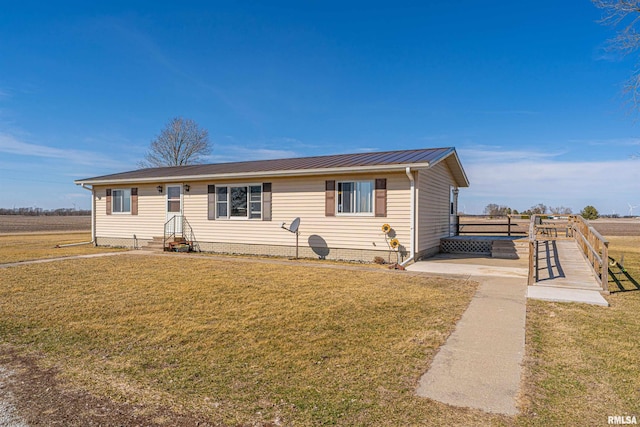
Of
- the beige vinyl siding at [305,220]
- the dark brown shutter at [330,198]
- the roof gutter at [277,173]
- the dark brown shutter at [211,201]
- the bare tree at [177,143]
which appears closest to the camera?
the roof gutter at [277,173]

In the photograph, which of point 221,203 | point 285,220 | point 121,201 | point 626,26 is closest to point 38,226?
point 121,201

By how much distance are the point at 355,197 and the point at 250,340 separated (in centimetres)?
798

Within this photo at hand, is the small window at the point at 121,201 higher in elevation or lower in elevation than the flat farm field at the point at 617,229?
higher

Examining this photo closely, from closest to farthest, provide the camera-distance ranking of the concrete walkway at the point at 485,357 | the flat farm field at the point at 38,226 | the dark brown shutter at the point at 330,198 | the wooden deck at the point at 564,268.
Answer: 1. the concrete walkway at the point at 485,357
2. the wooden deck at the point at 564,268
3. the dark brown shutter at the point at 330,198
4. the flat farm field at the point at 38,226

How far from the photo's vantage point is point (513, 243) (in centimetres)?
1267

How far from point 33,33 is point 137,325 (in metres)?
15.8

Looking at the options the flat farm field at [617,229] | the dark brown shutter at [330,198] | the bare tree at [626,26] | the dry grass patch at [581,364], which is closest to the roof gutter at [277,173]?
the dark brown shutter at [330,198]

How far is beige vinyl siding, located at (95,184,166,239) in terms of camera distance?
1507cm

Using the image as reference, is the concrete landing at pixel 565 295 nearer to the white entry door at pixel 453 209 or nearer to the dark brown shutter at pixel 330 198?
the dark brown shutter at pixel 330 198

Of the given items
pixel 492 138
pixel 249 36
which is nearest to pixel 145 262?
pixel 249 36

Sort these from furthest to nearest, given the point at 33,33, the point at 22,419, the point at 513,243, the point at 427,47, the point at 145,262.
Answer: the point at 427,47 → the point at 33,33 → the point at 513,243 → the point at 145,262 → the point at 22,419

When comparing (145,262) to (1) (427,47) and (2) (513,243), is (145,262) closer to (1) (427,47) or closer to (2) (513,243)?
(2) (513,243)

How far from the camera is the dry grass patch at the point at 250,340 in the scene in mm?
2715

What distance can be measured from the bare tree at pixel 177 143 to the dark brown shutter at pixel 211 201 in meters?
21.1
